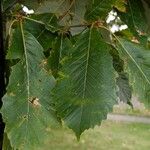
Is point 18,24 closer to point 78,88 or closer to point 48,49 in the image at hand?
point 48,49

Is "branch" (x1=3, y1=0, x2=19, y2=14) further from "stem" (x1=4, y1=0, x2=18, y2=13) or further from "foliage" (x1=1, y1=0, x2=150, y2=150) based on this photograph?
"foliage" (x1=1, y1=0, x2=150, y2=150)

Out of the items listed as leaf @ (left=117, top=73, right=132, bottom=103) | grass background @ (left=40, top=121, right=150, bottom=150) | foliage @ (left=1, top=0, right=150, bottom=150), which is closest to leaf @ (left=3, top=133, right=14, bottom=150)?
foliage @ (left=1, top=0, right=150, bottom=150)

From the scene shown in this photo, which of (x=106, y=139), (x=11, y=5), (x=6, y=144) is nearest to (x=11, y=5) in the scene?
(x=11, y=5)

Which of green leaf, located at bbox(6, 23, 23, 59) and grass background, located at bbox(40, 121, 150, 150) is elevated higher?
green leaf, located at bbox(6, 23, 23, 59)

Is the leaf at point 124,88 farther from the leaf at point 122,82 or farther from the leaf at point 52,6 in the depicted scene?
the leaf at point 52,6

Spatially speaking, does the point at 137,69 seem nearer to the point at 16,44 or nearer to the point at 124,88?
the point at 16,44

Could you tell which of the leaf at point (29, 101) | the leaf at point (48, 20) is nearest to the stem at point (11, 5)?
the leaf at point (48, 20)

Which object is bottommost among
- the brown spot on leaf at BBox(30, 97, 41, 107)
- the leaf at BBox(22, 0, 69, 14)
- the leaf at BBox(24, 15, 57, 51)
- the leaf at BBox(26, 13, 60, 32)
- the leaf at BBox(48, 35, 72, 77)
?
the brown spot on leaf at BBox(30, 97, 41, 107)
